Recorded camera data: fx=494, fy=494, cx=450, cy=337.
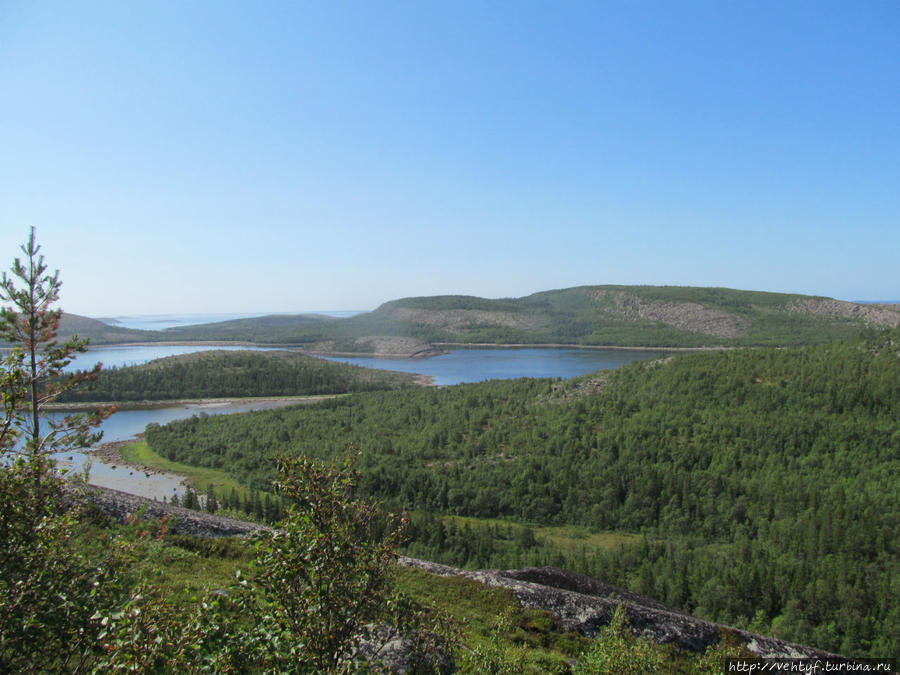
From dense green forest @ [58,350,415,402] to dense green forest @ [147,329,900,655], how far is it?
35.0 metres

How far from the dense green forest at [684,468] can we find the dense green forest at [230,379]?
35.0m

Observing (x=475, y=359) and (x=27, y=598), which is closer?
(x=27, y=598)

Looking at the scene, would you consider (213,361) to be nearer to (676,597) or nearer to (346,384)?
(346,384)

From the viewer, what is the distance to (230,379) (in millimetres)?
102688

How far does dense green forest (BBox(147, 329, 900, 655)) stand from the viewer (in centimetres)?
2492

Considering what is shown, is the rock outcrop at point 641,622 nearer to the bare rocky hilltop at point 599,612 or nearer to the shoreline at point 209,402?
the bare rocky hilltop at point 599,612

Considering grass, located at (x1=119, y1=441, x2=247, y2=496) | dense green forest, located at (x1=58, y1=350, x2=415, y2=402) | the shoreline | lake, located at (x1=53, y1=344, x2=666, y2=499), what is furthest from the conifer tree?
dense green forest, located at (x1=58, y1=350, x2=415, y2=402)

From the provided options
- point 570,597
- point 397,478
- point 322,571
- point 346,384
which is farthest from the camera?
point 346,384

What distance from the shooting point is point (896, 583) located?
2422 centimetres

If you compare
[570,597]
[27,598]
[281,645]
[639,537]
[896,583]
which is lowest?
[639,537]

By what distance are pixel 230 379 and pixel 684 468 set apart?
3525 inches

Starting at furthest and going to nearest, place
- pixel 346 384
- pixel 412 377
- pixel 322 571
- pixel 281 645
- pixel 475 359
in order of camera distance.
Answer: pixel 475 359 < pixel 412 377 < pixel 346 384 < pixel 322 571 < pixel 281 645

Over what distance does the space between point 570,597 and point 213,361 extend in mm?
107925

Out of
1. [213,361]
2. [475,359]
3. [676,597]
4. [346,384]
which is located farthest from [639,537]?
[475,359]
